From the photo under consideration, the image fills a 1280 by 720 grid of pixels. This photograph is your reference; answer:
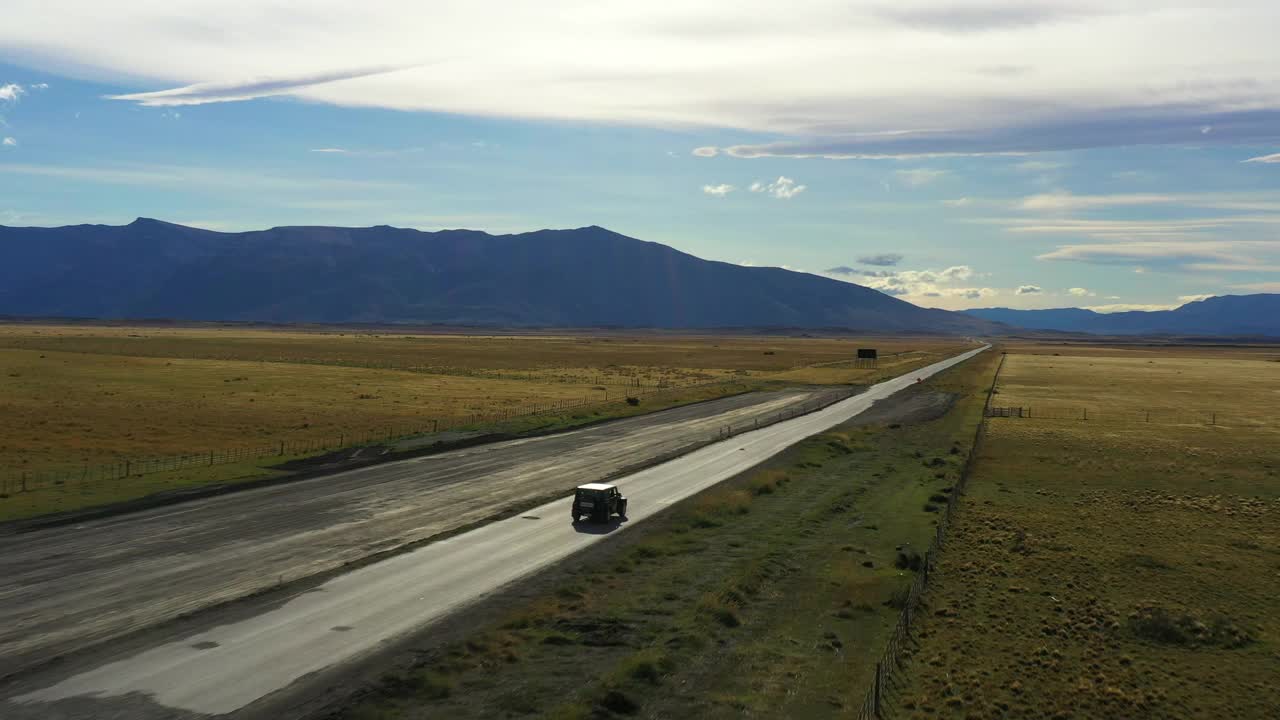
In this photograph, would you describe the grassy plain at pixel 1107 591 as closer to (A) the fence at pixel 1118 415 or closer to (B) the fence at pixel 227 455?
(A) the fence at pixel 1118 415

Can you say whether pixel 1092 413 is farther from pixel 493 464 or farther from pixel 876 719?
pixel 876 719

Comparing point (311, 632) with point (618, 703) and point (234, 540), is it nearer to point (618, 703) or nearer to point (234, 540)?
point (618, 703)

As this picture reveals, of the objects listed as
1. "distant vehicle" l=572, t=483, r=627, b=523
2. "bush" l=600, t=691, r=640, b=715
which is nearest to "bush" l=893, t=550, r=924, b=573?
"distant vehicle" l=572, t=483, r=627, b=523

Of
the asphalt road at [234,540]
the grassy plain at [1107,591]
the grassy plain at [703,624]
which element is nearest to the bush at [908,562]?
the grassy plain at [703,624]

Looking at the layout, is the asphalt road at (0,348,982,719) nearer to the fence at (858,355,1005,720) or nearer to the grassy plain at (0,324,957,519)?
the fence at (858,355,1005,720)

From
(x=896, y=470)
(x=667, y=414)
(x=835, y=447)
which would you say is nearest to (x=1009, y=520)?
(x=896, y=470)

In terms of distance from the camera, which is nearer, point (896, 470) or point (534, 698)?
point (534, 698)
